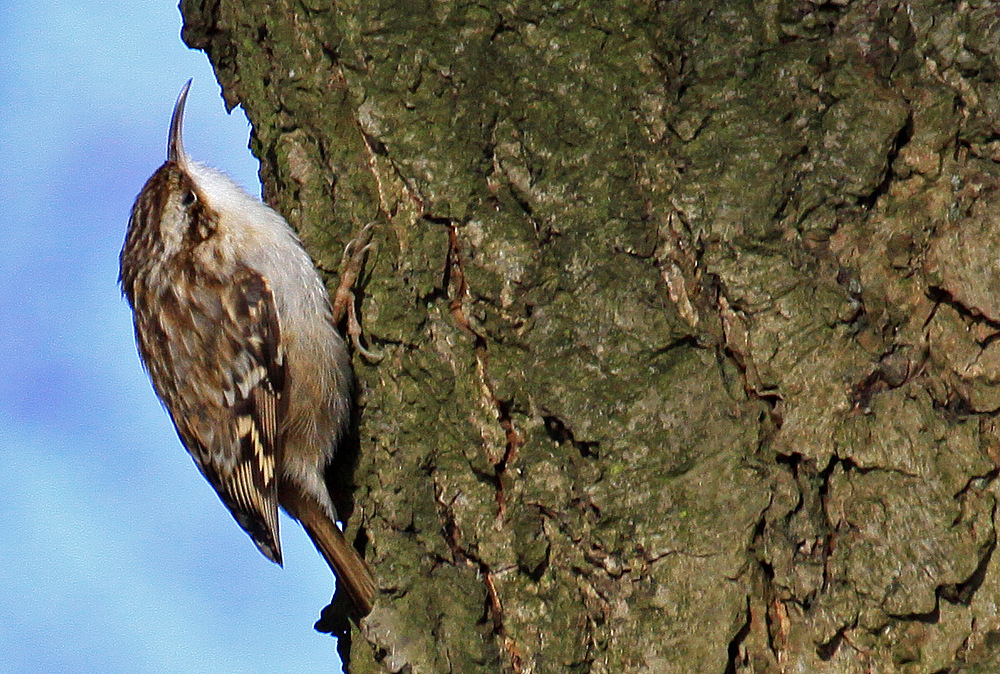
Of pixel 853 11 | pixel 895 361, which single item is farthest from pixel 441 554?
pixel 853 11

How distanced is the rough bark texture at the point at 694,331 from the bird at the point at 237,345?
0.47 m

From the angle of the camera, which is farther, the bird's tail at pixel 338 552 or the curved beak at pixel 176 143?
the curved beak at pixel 176 143

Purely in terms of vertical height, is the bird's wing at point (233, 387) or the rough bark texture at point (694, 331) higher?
the bird's wing at point (233, 387)

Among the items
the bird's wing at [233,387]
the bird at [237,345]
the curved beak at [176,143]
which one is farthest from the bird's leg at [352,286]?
the curved beak at [176,143]

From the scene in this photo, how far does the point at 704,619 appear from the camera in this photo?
131 centimetres

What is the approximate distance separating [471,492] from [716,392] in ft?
1.38

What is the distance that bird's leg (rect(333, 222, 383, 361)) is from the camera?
173 centimetres

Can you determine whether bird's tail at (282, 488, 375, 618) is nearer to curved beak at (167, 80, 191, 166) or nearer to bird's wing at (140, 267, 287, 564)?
bird's wing at (140, 267, 287, 564)

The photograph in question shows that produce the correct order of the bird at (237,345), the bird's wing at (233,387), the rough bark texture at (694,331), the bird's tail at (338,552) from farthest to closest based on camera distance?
the bird's wing at (233,387) → the bird at (237,345) → the bird's tail at (338,552) → the rough bark texture at (694,331)

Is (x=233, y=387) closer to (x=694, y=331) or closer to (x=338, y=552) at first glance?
(x=338, y=552)

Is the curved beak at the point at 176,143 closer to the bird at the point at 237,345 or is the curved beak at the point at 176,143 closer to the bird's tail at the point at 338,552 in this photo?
the bird at the point at 237,345

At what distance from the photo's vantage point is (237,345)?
2297 millimetres

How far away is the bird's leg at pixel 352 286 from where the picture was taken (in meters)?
1.73

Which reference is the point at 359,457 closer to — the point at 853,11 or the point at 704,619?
the point at 704,619
